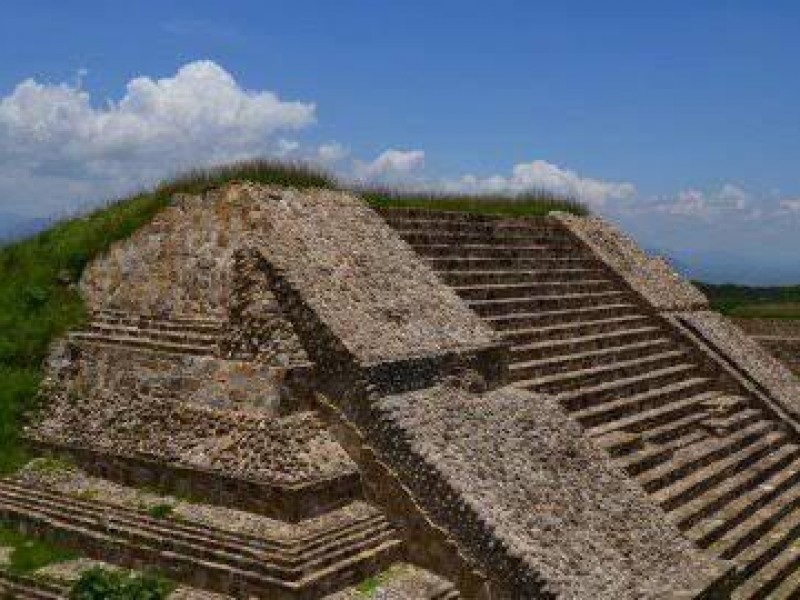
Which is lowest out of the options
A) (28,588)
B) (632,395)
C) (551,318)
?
(28,588)

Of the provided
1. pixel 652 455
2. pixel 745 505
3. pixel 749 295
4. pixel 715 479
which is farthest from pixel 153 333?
pixel 749 295

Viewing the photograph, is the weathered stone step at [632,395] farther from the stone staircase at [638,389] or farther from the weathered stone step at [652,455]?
the weathered stone step at [652,455]

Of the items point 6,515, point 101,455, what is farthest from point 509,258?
point 6,515

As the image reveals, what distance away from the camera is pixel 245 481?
33.5ft

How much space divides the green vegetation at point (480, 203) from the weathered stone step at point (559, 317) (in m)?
2.59

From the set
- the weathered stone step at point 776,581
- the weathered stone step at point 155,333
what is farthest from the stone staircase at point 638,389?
the weathered stone step at point 155,333

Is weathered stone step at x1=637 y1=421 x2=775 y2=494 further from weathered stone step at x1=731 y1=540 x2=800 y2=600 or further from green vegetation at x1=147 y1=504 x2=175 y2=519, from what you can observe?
green vegetation at x1=147 y1=504 x2=175 y2=519

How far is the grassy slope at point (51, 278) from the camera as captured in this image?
12.9m

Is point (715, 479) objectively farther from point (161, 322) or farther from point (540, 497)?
point (161, 322)

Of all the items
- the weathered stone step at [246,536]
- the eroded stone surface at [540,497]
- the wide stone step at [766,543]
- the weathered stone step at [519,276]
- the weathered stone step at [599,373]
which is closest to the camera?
the weathered stone step at [246,536]

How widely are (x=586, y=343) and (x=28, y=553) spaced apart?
8969 mm

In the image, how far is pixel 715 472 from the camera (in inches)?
566

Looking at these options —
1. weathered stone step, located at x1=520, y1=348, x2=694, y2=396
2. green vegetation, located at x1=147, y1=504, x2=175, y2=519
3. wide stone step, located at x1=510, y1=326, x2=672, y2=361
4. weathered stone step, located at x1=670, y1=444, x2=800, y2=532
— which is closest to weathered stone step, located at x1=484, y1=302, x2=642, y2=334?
wide stone step, located at x1=510, y1=326, x2=672, y2=361

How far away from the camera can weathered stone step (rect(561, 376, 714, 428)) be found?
14.1 meters
